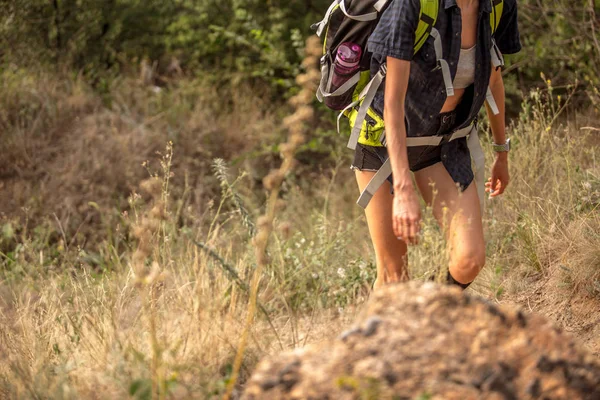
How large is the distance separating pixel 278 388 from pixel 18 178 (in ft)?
19.3

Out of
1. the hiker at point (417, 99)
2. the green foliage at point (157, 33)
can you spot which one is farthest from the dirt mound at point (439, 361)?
the green foliage at point (157, 33)

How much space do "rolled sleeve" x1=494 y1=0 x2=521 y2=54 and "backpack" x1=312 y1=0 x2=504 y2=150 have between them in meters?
0.11

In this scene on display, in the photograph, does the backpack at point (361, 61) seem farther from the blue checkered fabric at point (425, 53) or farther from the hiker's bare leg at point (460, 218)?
the hiker's bare leg at point (460, 218)

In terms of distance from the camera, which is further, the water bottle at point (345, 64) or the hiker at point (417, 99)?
the water bottle at point (345, 64)

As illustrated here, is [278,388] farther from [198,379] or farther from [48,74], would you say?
[48,74]

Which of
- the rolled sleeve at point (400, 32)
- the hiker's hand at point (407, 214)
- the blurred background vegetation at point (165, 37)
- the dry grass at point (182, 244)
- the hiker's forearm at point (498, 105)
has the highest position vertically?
the blurred background vegetation at point (165, 37)

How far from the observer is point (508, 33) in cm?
302

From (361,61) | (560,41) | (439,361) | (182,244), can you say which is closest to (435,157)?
(361,61)

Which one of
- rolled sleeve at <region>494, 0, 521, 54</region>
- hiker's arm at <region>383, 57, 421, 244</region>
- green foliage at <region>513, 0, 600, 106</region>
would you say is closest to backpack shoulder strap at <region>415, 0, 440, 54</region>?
hiker's arm at <region>383, 57, 421, 244</region>

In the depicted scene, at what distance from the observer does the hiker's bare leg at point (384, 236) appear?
114 inches

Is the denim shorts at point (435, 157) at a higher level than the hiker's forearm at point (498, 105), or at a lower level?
lower

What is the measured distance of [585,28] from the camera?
620cm

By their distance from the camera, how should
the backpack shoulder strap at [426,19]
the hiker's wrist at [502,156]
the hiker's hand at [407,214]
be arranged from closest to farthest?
the hiker's hand at [407,214] < the backpack shoulder strap at [426,19] < the hiker's wrist at [502,156]

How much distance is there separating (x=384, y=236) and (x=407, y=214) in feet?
1.53
